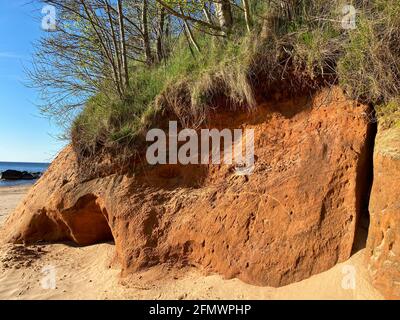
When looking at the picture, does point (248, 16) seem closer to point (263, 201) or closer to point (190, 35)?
point (190, 35)

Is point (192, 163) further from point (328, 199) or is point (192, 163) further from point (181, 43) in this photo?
point (181, 43)

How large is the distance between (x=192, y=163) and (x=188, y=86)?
1002mm

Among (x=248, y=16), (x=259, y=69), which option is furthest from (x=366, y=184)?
(x=248, y=16)

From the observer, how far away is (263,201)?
180 inches

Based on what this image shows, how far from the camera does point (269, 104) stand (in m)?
5.04

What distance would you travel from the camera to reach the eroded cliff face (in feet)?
13.7

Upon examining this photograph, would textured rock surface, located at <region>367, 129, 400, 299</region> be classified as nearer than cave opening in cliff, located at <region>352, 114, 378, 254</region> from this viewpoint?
Yes

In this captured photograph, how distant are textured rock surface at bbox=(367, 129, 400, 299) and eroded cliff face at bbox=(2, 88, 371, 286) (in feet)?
0.82

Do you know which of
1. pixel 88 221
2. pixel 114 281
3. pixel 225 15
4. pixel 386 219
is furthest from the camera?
pixel 88 221

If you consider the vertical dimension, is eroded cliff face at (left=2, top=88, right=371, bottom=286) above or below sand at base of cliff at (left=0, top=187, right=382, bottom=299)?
above

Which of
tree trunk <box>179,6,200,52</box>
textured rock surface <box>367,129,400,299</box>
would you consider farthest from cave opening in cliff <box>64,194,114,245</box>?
textured rock surface <box>367,129,400,299</box>

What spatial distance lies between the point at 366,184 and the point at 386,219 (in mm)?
666

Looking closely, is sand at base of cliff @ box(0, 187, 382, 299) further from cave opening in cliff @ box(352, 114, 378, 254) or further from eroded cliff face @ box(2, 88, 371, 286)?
cave opening in cliff @ box(352, 114, 378, 254)

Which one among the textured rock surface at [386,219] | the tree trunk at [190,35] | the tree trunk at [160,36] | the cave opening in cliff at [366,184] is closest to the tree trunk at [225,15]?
the tree trunk at [190,35]
